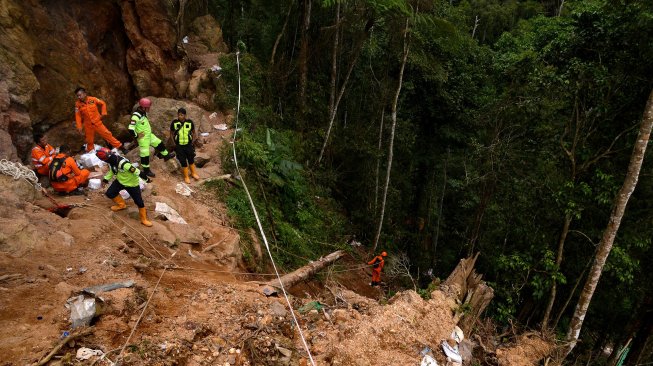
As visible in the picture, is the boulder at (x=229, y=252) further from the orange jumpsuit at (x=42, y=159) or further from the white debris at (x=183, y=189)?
the orange jumpsuit at (x=42, y=159)

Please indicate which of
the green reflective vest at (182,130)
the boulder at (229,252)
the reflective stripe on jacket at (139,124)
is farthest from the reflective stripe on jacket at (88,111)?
the boulder at (229,252)

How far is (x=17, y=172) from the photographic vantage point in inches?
241

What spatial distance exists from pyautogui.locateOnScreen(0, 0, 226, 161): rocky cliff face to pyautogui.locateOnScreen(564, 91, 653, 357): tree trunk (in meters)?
10.8

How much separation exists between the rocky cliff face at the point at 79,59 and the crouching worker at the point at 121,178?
2.03m

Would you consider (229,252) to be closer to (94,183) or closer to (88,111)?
(94,183)

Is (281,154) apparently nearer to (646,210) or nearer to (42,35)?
(42,35)

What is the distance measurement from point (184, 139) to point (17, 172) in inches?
114

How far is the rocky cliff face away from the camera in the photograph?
7.68 meters

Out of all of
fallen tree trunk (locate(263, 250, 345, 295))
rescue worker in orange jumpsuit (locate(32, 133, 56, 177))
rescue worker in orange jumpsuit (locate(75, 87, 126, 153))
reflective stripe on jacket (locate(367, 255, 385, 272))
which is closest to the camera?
fallen tree trunk (locate(263, 250, 345, 295))

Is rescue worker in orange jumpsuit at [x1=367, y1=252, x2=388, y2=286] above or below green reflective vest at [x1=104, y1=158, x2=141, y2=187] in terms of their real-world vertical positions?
below

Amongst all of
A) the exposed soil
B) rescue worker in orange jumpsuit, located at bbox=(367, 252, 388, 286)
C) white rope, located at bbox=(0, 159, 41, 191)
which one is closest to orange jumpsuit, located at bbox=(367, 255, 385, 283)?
rescue worker in orange jumpsuit, located at bbox=(367, 252, 388, 286)

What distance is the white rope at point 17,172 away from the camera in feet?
19.7

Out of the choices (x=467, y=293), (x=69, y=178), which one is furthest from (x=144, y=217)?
(x=467, y=293)

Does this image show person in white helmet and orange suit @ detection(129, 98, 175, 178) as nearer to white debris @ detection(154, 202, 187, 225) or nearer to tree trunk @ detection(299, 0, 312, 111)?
white debris @ detection(154, 202, 187, 225)
